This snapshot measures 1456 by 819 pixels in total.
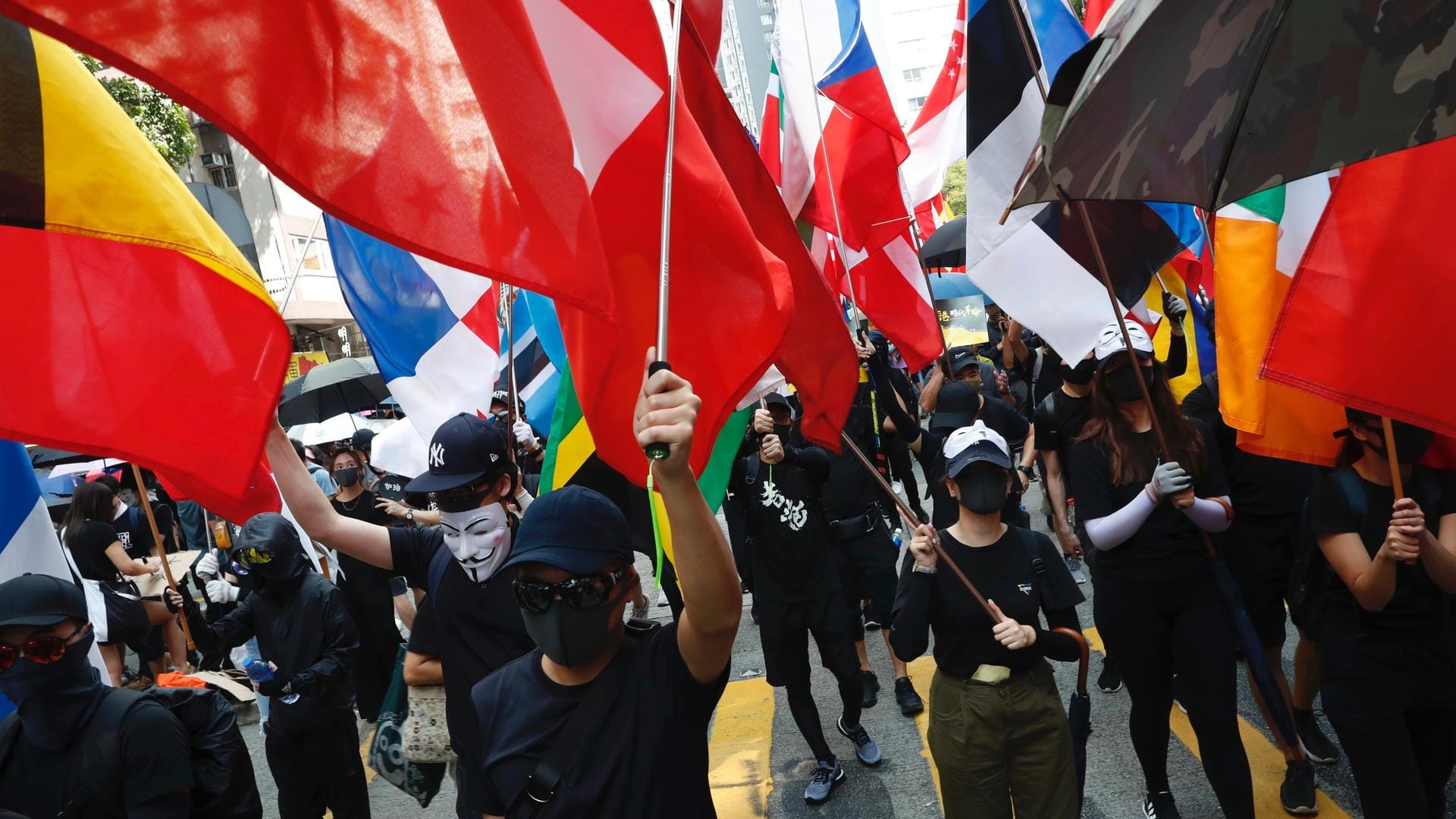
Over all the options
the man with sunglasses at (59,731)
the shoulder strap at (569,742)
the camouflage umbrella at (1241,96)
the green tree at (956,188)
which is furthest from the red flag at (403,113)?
the green tree at (956,188)

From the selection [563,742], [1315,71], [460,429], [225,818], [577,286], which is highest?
[1315,71]

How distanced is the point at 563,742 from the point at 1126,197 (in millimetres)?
1712

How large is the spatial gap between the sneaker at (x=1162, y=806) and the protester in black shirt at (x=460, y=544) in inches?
108

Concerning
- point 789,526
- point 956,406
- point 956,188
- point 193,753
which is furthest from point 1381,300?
point 956,188

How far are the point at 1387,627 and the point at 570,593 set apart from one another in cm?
285

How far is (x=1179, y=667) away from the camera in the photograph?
4.32m

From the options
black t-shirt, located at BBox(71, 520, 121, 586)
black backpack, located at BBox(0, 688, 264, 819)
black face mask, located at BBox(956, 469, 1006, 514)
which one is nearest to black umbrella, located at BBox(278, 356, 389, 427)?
black t-shirt, located at BBox(71, 520, 121, 586)

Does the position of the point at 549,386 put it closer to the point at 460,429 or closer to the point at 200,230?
the point at 460,429

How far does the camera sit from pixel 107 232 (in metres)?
2.84

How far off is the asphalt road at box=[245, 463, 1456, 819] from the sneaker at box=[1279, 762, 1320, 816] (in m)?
0.07

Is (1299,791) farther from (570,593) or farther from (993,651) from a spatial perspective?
(570,593)

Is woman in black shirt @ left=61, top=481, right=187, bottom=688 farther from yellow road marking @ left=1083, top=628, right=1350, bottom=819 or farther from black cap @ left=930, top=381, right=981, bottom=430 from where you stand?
yellow road marking @ left=1083, top=628, right=1350, bottom=819

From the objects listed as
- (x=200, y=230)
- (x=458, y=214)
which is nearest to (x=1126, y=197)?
(x=458, y=214)

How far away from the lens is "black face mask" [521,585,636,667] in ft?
8.05
